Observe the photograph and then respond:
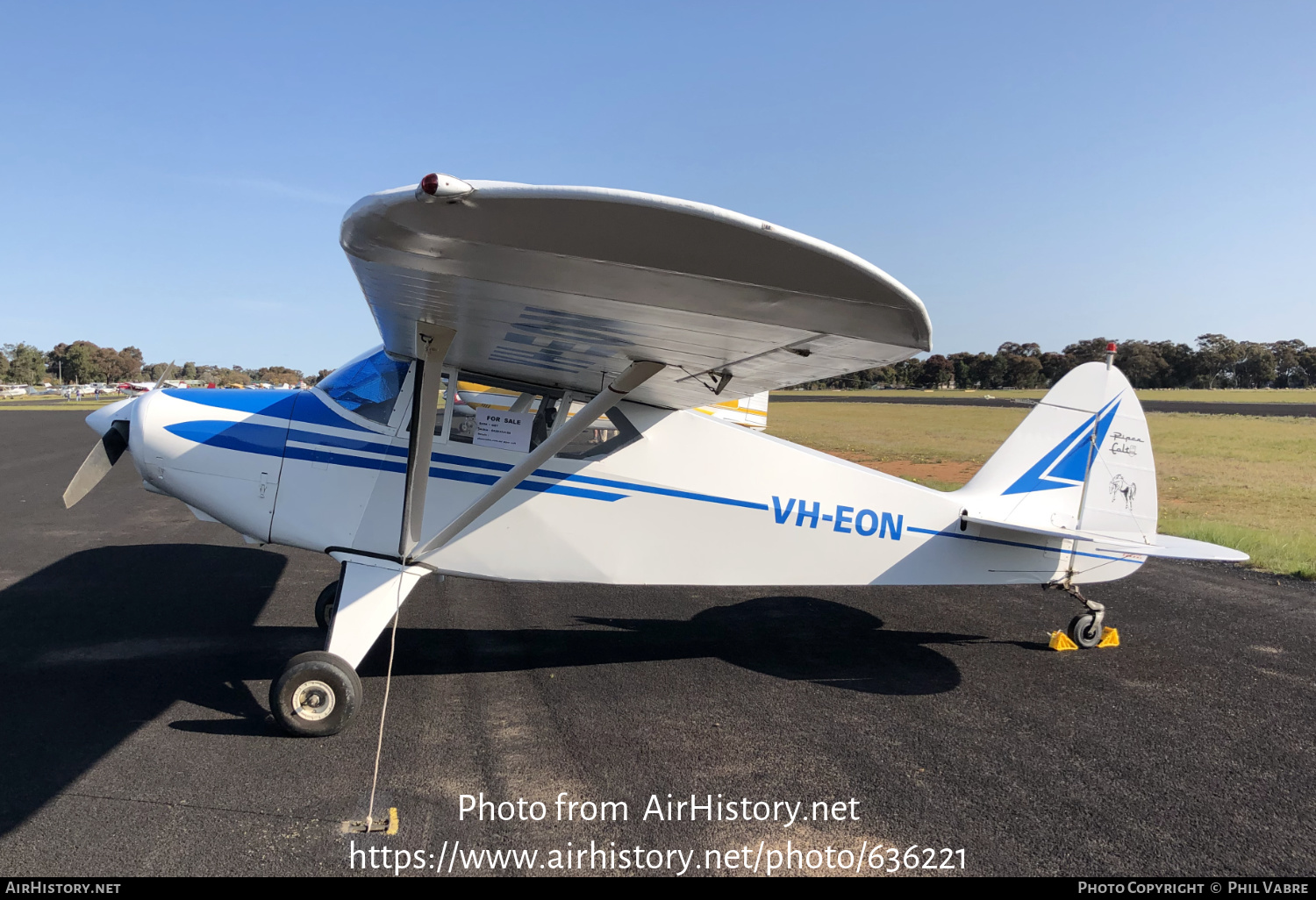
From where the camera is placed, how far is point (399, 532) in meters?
4.39

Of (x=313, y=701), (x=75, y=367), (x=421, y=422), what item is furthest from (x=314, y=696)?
(x=75, y=367)

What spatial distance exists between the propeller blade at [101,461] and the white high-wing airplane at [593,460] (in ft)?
0.07

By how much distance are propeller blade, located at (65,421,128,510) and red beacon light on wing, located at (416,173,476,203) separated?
425 centimetres

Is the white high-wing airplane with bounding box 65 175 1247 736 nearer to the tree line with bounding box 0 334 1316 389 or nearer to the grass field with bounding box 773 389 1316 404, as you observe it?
the grass field with bounding box 773 389 1316 404

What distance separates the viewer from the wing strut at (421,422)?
3.59 metres

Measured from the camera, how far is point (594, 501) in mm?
4691

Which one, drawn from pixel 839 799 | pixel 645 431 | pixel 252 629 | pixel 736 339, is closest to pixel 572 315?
pixel 736 339

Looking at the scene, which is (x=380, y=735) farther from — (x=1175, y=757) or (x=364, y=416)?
(x=1175, y=757)

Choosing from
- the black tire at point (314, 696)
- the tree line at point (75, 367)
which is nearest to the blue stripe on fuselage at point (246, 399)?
the black tire at point (314, 696)

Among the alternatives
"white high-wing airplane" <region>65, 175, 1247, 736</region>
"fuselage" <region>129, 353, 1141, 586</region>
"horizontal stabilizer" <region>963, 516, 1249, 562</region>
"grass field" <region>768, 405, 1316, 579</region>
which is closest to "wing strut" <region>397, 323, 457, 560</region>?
"white high-wing airplane" <region>65, 175, 1247, 736</region>

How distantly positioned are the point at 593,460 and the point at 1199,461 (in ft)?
79.9

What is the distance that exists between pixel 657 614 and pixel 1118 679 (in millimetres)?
3500

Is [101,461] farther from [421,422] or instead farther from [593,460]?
[593,460]

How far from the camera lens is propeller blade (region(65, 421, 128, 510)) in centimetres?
484
